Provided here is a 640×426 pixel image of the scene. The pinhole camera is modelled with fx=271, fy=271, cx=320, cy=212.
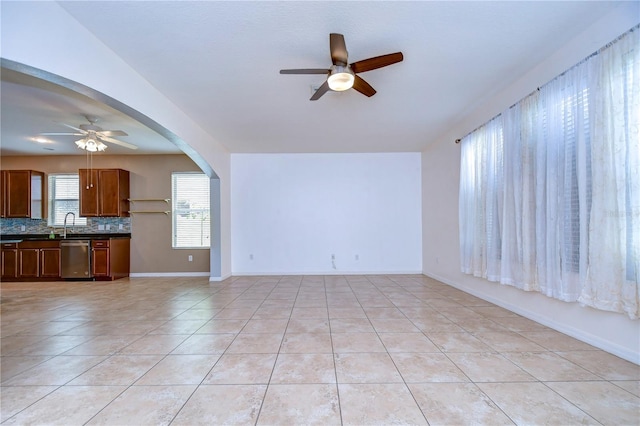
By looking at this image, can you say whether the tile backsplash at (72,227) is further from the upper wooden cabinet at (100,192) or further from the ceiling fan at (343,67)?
the ceiling fan at (343,67)

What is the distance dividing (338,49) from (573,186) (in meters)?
2.33

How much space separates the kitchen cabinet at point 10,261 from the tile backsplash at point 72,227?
649 millimetres

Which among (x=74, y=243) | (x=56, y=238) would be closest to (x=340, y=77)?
(x=74, y=243)

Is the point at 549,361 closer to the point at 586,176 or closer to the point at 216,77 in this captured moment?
the point at 586,176

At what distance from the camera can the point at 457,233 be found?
4.58 metres

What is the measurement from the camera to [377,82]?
120 inches

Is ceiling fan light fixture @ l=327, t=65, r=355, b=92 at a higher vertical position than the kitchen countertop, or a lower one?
higher

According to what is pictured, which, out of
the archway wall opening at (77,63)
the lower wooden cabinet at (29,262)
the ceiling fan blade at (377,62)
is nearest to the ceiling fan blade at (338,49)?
the ceiling fan blade at (377,62)

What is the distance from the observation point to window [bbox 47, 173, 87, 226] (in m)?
6.23

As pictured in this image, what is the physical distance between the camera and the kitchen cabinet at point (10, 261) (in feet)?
18.4

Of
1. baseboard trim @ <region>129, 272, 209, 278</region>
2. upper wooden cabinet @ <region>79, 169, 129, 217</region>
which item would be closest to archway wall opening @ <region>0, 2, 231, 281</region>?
upper wooden cabinet @ <region>79, 169, 129, 217</region>

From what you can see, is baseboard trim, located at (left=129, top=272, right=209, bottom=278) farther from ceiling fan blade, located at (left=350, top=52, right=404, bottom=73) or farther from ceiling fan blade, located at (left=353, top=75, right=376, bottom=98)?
ceiling fan blade, located at (left=350, top=52, right=404, bottom=73)

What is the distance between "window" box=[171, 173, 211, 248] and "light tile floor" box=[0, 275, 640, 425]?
2.60m

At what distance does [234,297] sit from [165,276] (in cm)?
289
